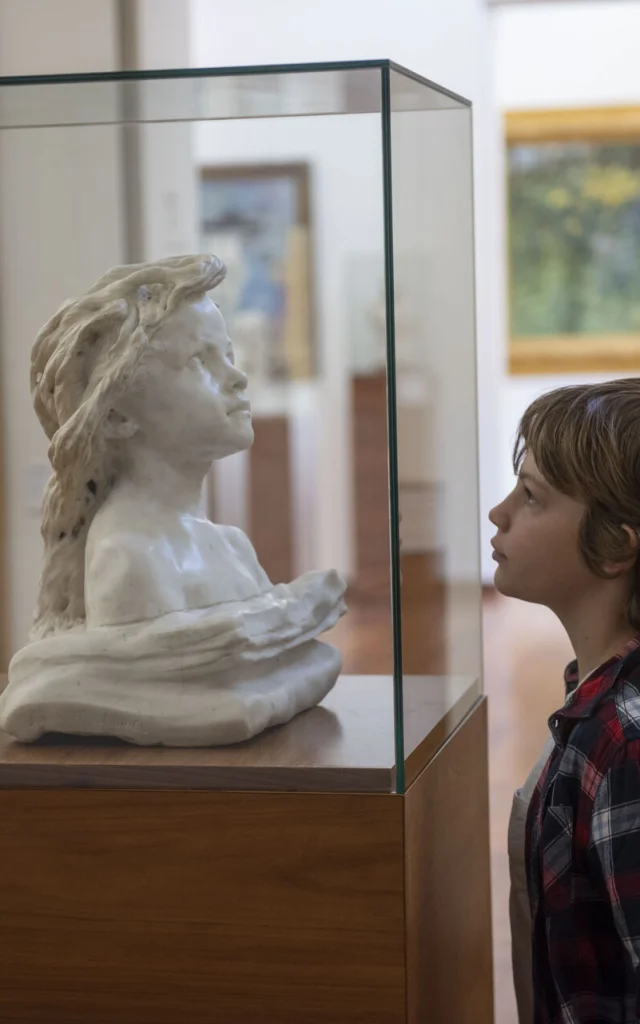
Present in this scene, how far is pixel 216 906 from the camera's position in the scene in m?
1.80

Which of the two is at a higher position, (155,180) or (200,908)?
(155,180)

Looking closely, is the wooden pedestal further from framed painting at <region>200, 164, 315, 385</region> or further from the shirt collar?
framed painting at <region>200, 164, 315, 385</region>

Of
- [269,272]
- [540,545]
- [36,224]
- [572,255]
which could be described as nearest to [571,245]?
[572,255]

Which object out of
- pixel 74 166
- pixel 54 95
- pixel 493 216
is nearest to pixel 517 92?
pixel 493 216

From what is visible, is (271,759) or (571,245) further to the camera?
(571,245)

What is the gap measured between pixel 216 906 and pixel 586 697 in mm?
510

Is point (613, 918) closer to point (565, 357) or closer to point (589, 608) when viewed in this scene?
point (589, 608)

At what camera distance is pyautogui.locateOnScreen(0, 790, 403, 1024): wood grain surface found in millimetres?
1759

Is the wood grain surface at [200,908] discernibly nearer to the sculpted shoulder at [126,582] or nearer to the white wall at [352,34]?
the sculpted shoulder at [126,582]

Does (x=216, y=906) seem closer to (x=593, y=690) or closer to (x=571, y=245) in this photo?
(x=593, y=690)

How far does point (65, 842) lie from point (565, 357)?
792 centimetres

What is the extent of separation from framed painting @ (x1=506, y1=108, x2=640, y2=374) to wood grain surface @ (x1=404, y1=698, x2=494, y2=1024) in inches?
288

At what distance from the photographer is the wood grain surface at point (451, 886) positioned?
5.92 feet

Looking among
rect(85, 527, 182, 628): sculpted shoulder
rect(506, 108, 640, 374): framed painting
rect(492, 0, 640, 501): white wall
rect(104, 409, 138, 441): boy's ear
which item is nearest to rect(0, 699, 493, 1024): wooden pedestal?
rect(85, 527, 182, 628): sculpted shoulder
